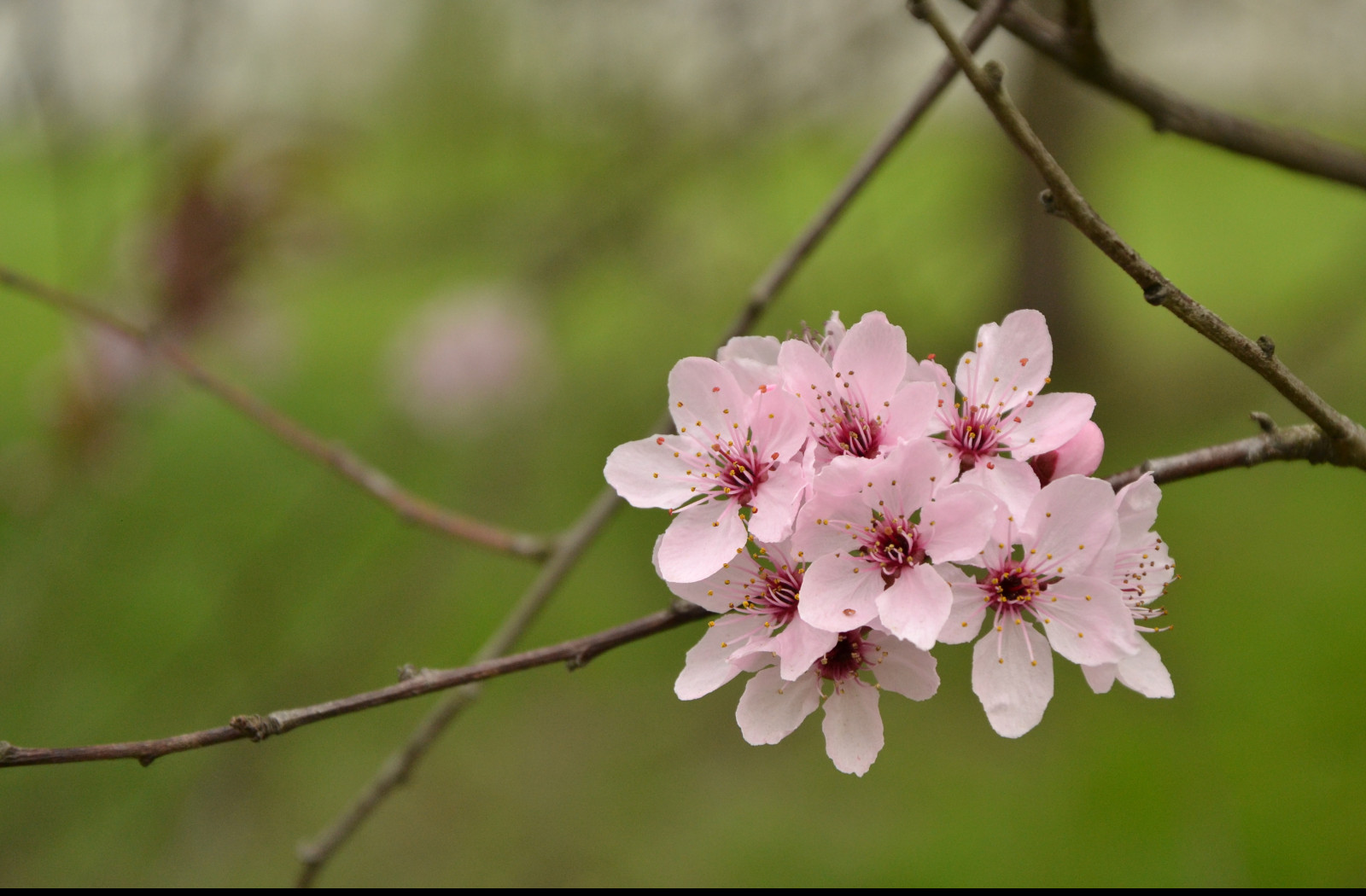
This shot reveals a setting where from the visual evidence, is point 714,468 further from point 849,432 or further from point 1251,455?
point 1251,455

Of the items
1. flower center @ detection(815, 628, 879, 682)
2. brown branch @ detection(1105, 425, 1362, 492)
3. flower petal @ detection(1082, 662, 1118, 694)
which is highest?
brown branch @ detection(1105, 425, 1362, 492)

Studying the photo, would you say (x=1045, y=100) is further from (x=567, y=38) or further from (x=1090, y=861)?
(x=1090, y=861)

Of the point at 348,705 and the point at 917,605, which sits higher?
the point at 917,605

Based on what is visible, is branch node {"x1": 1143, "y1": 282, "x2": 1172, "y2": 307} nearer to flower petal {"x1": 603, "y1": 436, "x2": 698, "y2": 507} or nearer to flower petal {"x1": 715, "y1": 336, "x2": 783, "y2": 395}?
flower petal {"x1": 715, "y1": 336, "x2": 783, "y2": 395}

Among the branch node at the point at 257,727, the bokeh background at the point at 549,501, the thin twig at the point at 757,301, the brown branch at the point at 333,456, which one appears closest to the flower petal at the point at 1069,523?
the thin twig at the point at 757,301

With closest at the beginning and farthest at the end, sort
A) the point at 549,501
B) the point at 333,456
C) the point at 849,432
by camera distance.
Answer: the point at 849,432 < the point at 333,456 < the point at 549,501

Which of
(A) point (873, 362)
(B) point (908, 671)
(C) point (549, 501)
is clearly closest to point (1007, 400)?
(A) point (873, 362)

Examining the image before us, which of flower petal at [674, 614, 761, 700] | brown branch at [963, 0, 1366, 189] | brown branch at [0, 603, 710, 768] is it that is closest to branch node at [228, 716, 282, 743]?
brown branch at [0, 603, 710, 768]
